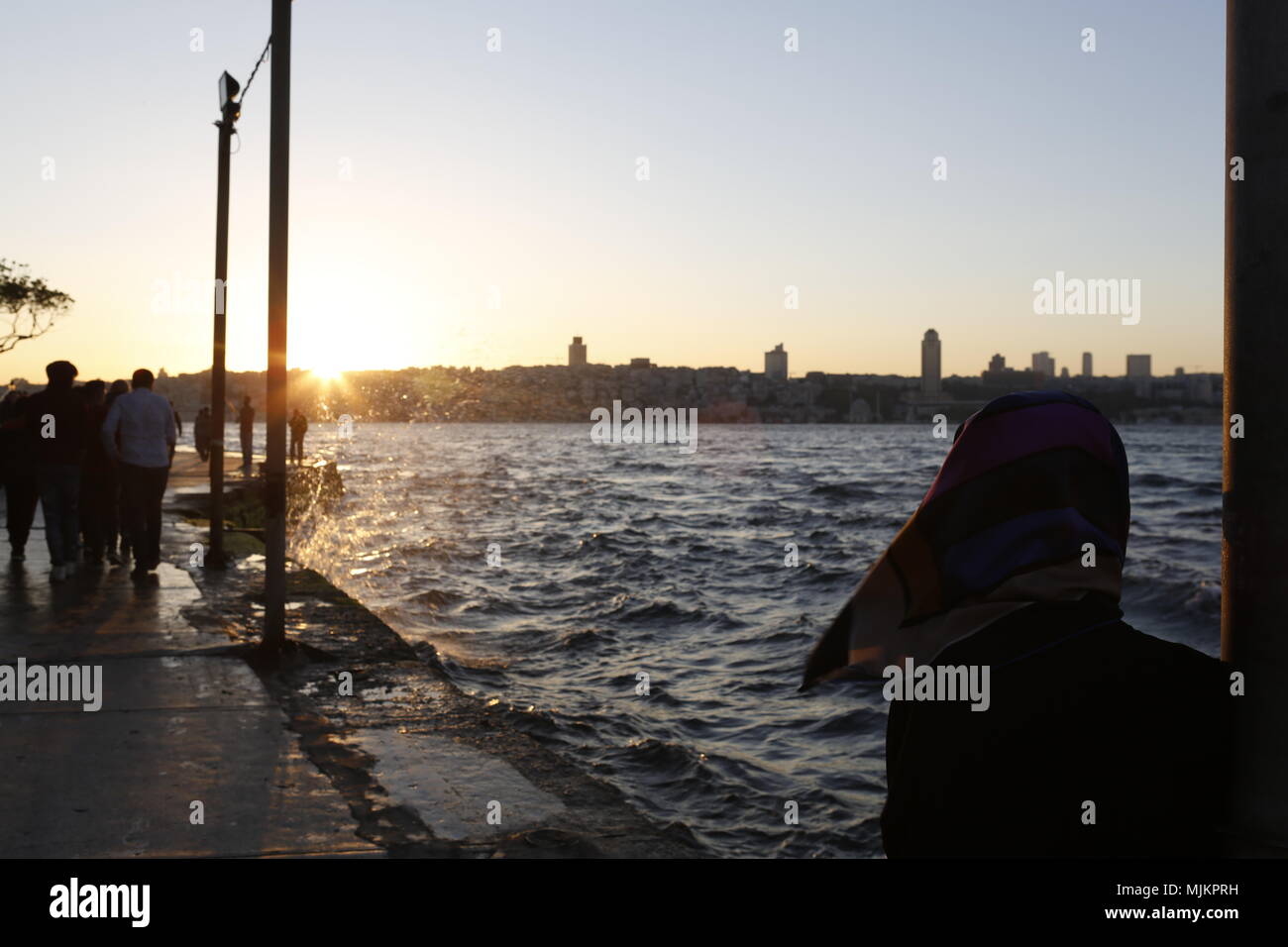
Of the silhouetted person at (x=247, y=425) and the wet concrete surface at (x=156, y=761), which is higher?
the silhouetted person at (x=247, y=425)

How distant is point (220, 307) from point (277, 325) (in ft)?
14.6

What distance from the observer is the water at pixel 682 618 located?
7430 mm

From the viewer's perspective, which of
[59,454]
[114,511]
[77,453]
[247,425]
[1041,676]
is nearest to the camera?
[1041,676]

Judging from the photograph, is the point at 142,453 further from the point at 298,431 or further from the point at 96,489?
the point at 298,431

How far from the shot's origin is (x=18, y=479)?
11703mm

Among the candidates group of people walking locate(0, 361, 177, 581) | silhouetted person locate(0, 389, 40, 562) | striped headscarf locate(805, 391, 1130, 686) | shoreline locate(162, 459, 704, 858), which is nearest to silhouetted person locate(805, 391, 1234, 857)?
striped headscarf locate(805, 391, 1130, 686)

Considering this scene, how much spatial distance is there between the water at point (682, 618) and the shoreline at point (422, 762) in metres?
1.09

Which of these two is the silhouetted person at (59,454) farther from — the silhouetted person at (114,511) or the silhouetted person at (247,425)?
the silhouetted person at (247,425)

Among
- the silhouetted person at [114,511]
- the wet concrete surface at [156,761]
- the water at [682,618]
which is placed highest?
the silhouetted person at [114,511]

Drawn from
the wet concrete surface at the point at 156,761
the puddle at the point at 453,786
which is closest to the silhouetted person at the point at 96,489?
the wet concrete surface at the point at 156,761

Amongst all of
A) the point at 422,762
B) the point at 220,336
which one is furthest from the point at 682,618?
the point at 422,762
